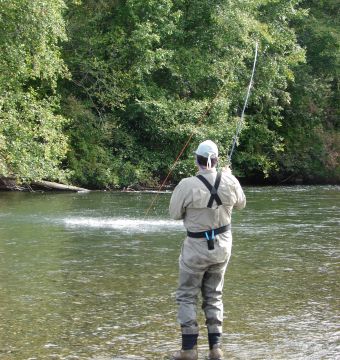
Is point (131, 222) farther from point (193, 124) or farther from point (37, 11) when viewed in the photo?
point (193, 124)

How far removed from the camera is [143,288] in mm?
9109

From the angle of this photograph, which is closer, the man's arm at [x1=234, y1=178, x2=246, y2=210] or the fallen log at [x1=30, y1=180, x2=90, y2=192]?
the man's arm at [x1=234, y1=178, x2=246, y2=210]

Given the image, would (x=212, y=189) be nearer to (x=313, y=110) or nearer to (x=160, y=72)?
(x=160, y=72)

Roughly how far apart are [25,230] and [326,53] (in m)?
23.5

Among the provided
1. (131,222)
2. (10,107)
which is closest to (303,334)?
(131,222)

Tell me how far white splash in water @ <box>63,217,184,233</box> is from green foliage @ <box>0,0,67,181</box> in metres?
5.42

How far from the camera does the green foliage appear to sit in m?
20.4

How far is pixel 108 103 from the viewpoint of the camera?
28703mm

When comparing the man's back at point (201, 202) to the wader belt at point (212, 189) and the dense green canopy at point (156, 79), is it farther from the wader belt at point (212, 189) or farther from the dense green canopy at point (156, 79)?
the dense green canopy at point (156, 79)

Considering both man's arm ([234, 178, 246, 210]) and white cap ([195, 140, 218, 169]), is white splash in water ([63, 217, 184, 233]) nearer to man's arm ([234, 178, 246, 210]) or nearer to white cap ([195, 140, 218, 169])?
man's arm ([234, 178, 246, 210])

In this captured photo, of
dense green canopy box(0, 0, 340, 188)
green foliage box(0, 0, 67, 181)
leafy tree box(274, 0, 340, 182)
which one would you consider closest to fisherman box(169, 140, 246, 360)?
green foliage box(0, 0, 67, 181)

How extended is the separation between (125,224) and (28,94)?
7.90 meters

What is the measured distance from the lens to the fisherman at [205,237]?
6.50 metres

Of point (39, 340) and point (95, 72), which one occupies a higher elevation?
point (95, 72)
